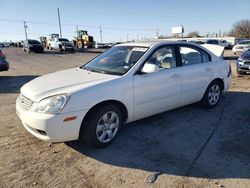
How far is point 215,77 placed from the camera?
5922 millimetres

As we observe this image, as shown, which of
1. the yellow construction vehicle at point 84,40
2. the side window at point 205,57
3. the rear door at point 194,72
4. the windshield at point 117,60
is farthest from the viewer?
the yellow construction vehicle at point 84,40

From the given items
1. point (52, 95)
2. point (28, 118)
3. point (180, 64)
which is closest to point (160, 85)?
point (180, 64)

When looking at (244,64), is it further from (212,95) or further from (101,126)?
(101,126)

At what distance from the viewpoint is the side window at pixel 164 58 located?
4.68m

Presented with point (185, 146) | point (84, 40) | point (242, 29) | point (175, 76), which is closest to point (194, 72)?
point (175, 76)

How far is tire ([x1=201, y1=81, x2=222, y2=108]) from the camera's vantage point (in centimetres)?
584

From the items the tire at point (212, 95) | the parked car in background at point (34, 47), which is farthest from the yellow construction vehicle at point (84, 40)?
the tire at point (212, 95)

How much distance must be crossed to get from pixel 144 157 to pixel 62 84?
164 centimetres

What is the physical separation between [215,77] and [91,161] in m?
3.64

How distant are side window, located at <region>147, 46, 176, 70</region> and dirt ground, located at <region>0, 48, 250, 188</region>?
1127 mm

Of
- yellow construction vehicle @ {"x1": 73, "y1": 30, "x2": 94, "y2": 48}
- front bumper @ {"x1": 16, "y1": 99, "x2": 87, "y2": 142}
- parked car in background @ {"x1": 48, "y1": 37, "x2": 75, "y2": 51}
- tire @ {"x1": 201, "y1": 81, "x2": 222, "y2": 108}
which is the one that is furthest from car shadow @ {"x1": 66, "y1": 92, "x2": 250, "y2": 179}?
yellow construction vehicle @ {"x1": 73, "y1": 30, "x2": 94, "y2": 48}

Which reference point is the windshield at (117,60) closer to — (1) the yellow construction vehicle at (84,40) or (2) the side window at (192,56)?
(2) the side window at (192,56)

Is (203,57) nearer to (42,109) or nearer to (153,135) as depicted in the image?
(153,135)

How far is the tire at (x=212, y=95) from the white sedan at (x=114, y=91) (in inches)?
1.0
